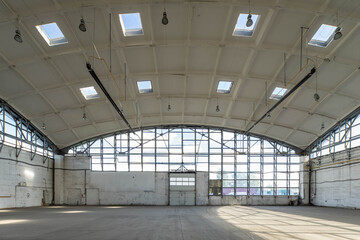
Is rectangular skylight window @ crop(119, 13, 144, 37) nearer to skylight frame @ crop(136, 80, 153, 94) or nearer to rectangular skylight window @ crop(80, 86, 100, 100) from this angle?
skylight frame @ crop(136, 80, 153, 94)

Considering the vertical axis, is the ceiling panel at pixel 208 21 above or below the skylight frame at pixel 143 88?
above

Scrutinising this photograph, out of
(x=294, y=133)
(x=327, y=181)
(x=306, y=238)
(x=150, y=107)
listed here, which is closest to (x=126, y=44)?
(x=150, y=107)

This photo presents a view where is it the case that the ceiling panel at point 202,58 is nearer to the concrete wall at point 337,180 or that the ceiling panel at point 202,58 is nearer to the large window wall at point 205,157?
the large window wall at point 205,157

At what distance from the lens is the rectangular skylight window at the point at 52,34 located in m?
17.0

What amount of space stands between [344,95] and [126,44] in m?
18.1

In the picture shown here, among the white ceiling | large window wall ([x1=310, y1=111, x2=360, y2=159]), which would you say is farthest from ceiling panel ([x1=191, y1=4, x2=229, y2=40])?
large window wall ([x1=310, y1=111, x2=360, y2=159])

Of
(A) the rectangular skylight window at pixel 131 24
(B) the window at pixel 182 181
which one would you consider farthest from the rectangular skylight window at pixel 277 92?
(B) the window at pixel 182 181

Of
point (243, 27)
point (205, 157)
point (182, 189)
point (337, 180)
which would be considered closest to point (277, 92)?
point (243, 27)

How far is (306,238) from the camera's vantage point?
1057cm

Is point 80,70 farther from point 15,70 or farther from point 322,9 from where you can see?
point 322,9

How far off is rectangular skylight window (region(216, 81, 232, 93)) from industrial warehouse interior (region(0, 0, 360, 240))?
0.61 feet

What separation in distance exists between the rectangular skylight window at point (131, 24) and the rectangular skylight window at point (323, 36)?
11133mm

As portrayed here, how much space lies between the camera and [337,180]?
28.9 meters

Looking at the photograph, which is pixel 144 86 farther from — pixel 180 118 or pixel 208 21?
pixel 208 21
